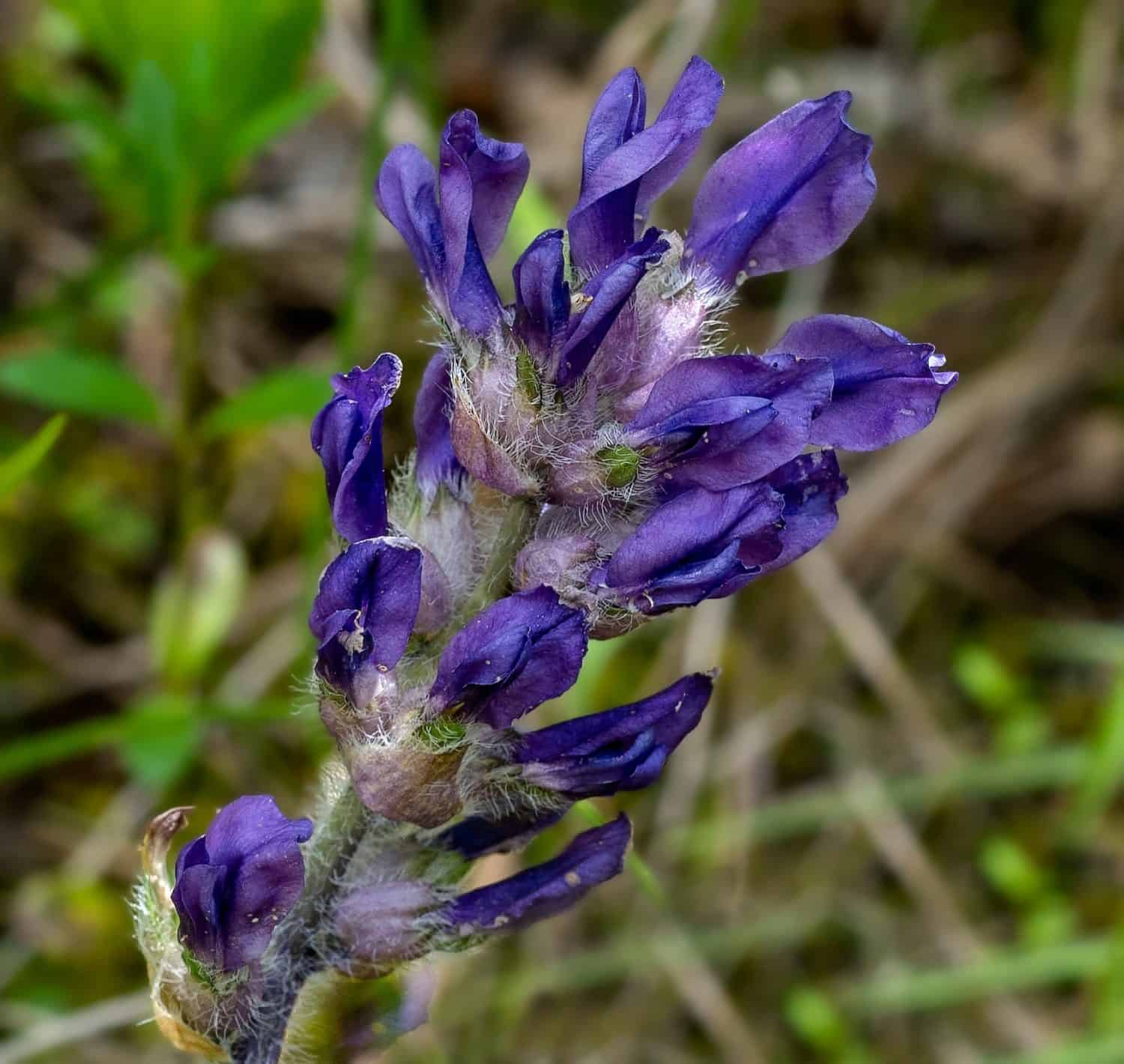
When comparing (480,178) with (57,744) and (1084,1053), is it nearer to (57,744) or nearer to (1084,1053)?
(57,744)

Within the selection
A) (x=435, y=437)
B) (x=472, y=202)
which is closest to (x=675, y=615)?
(x=435, y=437)

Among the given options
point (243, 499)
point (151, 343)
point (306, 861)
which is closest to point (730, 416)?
point (306, 861)

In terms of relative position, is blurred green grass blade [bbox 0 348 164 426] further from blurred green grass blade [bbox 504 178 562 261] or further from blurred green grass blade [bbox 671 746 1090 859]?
blurred green grass blade [bbox 671 746 1090 859]

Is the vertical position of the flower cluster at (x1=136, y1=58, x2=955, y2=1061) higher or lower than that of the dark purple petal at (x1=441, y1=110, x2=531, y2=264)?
lower

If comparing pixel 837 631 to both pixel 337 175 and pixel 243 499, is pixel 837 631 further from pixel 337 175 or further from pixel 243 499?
pixel 337 175

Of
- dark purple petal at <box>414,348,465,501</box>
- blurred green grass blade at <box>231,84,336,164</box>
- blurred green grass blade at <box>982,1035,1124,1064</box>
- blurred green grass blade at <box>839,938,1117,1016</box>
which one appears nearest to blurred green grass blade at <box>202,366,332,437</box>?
blurred green grass blade at <box>231,84,336,164</box>

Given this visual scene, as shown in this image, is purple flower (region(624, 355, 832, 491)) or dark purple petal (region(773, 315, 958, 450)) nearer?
purple flower (region(624, 355, 832, 491))
